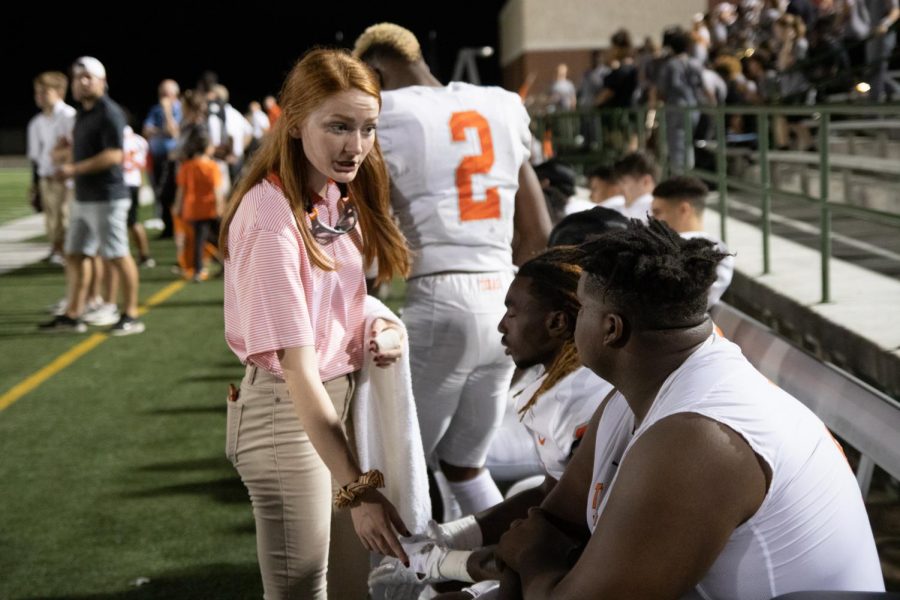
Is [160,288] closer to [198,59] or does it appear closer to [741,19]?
[741,19]

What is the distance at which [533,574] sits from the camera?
2.09 meters

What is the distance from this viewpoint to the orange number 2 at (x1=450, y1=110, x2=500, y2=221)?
3.54 m

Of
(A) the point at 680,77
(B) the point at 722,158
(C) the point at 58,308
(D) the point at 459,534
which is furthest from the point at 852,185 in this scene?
(D) the point at 459,534

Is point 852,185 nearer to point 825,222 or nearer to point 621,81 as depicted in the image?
point 825,222

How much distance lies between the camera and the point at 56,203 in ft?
35.0

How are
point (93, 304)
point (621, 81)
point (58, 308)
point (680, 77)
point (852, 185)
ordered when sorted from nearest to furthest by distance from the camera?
point (852, 185)
point (93, 304)
point (58, 308)
point (680, 77)
point (621, 81)

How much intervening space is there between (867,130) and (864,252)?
436 cm

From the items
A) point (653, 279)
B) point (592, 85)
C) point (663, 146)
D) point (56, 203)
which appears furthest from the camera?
point (592, 85)

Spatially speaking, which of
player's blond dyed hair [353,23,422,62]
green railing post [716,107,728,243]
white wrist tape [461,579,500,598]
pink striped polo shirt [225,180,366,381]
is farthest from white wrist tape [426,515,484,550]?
green railing post [716,107,728,243]

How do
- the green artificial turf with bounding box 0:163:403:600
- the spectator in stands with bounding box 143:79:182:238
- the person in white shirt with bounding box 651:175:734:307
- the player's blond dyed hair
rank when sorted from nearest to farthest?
1. the player's blond dyed hair
2. the green artificial turf with bounding box 0:163:403:600
3. the person in white shirt with bounding box 651:175:734:307
4. the spectator in stands with bounding box 143:79:182:238

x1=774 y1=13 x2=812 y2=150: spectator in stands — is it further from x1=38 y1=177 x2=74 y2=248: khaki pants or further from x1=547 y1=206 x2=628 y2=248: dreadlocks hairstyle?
x1=547 y1=206 x2=628 y2=248: dreadlocks hairstyle

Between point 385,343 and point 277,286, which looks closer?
point 277,286

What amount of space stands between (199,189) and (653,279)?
945 cm

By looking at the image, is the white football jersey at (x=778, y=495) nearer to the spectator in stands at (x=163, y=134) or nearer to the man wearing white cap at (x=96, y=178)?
the man wearing white cap at (x=96, y=178)
